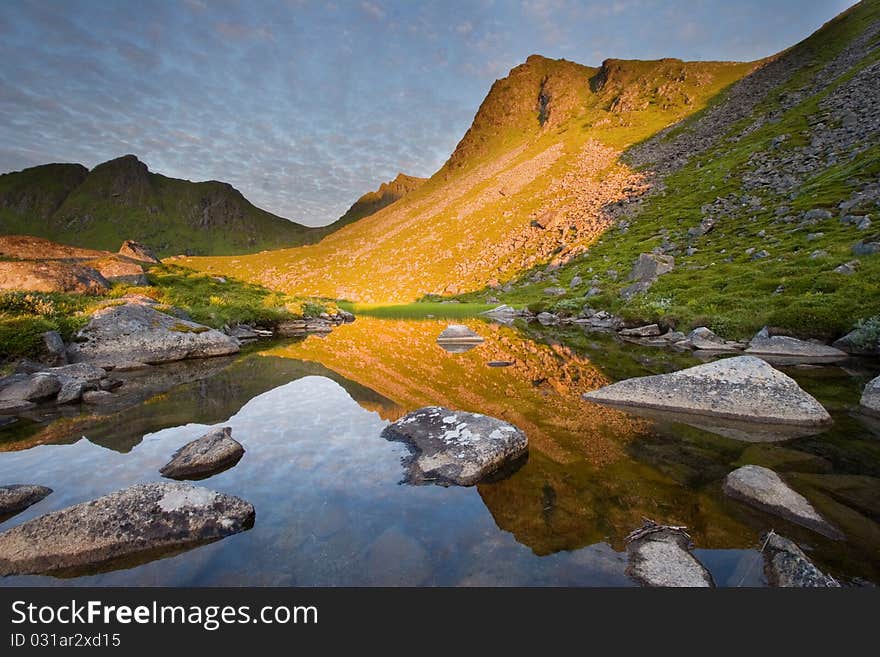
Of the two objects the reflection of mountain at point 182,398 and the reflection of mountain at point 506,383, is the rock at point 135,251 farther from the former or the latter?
the reflection of mountain at point 182,398

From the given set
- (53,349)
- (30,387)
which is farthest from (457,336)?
(30,387)

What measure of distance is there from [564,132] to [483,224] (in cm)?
7185

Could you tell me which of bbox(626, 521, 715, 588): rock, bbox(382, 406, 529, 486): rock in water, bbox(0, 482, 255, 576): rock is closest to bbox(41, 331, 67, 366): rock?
bbox(0, 482, 255, 576): rock

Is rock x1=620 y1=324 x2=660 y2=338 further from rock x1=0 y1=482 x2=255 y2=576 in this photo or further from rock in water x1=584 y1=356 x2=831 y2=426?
rock x1=0 y1=482 x2=255 y2=576

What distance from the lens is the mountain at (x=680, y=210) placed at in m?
27.0

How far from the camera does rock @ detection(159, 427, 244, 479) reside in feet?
24.7

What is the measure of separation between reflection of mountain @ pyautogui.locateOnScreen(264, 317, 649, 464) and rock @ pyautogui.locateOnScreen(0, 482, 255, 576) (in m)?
6.17

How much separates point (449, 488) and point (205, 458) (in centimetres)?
490

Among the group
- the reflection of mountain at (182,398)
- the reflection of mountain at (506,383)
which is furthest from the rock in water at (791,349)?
the reflection of mountain at (182,398)

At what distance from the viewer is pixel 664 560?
476 cm

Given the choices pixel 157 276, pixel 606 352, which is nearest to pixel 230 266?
pixel 157 276

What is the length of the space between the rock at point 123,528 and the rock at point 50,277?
22342 millimetres

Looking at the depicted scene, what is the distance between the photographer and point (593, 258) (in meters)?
65.6

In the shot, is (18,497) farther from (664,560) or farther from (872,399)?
(872,399)
